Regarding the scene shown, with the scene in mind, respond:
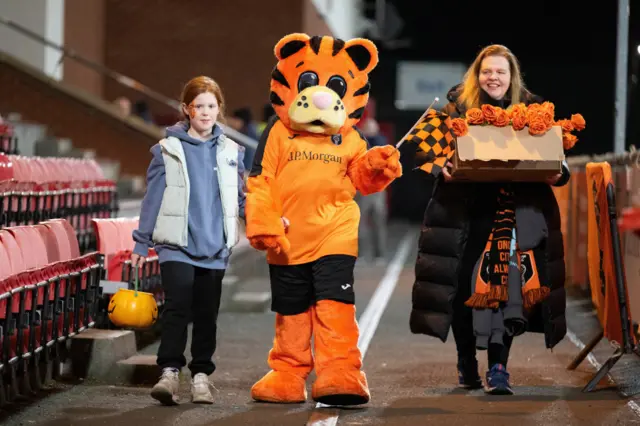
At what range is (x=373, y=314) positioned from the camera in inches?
512

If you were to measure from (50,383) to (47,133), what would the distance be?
38.7 feet

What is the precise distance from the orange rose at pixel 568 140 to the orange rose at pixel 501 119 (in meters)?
0.39

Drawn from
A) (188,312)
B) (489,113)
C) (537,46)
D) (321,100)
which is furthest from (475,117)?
(537,46)

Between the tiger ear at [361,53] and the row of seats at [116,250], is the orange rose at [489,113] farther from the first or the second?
the row of seats at [116,250]

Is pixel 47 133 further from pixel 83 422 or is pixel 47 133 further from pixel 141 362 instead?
pixel 83 422

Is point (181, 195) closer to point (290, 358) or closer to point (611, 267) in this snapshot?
point (290, 358)

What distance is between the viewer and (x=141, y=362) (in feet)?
27.8

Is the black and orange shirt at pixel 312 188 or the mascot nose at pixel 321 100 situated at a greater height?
the mascot nose at pixel 321 100

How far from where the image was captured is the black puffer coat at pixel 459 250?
7891 mm

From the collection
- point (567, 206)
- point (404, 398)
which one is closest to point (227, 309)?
point (567, 206)

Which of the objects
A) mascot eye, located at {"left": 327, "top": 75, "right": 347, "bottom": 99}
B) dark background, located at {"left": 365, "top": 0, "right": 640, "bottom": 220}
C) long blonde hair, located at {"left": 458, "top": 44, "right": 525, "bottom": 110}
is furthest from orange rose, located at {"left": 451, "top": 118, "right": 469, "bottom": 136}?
dark background, located at {"left": 365, "top": 0, "right": 640, "bottom": 220}

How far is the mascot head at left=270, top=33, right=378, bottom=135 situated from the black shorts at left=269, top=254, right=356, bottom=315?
2.63 ft

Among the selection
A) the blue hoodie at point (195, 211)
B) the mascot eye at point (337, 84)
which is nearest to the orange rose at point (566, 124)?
the mascot eye at point (337, 84)

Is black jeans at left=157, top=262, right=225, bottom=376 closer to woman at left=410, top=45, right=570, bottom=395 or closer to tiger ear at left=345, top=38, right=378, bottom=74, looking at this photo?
woman at left=410, top=45, right=570, bottom=395
